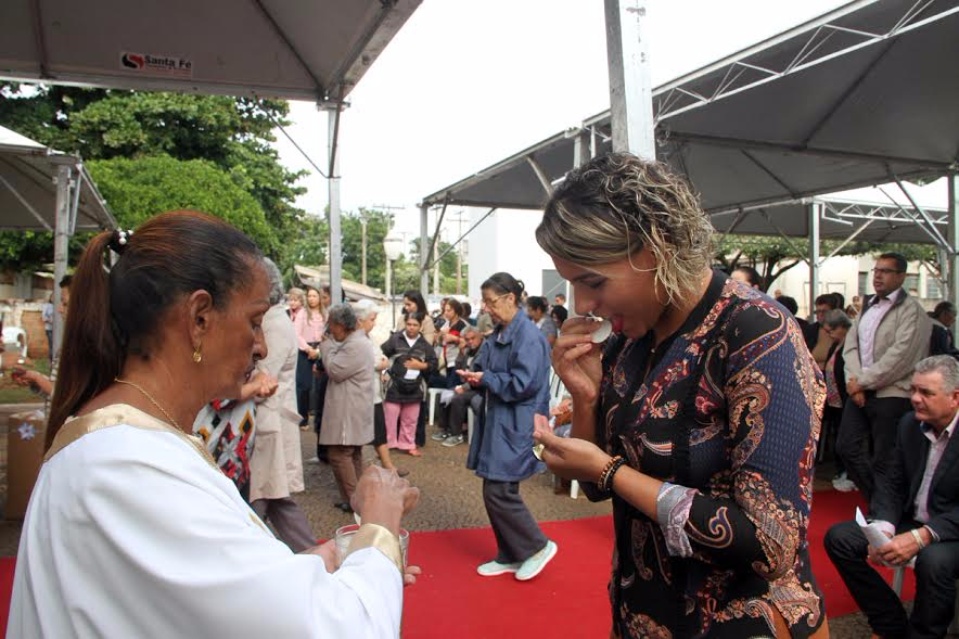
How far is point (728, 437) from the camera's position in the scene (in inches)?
51.6

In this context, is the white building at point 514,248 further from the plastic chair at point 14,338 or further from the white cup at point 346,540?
the white cup at point 346,540

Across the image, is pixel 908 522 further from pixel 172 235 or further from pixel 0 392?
pixel 0 392

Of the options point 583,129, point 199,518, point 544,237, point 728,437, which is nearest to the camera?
point 199,518

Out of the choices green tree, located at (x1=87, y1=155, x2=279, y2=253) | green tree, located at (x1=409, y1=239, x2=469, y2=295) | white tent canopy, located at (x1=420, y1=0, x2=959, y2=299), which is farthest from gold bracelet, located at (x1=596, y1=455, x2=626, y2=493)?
green tree, located at (x1=409, y1=239, x2=469, y2=295)

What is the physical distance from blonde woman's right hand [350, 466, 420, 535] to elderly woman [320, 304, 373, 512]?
4017 mm

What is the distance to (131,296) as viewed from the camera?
1.10 meters

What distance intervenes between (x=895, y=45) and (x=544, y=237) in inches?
261

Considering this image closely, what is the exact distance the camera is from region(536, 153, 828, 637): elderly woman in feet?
4.01

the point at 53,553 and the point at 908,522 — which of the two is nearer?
the point at 53,553

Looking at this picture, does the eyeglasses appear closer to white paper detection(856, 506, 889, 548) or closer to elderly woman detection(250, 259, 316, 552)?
elderly woman detection(250, 259, 316, 552)

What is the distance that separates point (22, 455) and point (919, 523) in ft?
20.2

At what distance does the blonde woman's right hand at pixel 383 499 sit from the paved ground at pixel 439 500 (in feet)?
13.3

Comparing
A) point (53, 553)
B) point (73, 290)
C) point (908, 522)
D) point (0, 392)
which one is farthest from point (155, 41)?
point (0, 392)

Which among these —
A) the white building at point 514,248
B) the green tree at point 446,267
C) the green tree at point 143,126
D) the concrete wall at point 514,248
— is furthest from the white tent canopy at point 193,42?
the green tree at point 446,267
